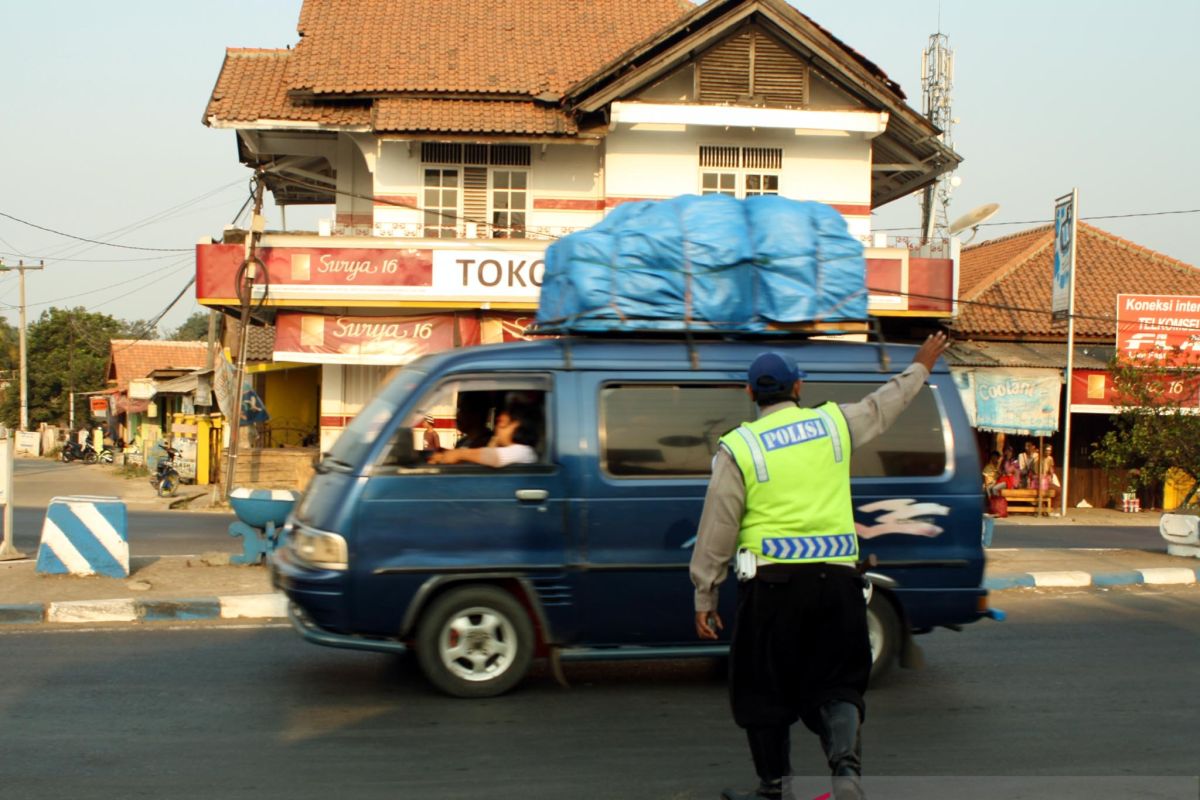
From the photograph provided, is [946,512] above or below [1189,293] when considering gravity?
below

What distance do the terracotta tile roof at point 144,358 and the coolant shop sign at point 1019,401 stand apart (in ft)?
131

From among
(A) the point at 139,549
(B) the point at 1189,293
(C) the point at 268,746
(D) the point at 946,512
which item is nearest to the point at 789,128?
(B) the point at 1189,293

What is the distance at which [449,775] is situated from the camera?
17.1 feet

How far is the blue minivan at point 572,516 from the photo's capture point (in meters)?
6.38

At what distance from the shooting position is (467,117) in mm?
21562

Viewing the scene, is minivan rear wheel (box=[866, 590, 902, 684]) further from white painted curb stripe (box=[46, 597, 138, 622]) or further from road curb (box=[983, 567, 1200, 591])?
white painted curb stripe (box=[46, 597, 138, 622])

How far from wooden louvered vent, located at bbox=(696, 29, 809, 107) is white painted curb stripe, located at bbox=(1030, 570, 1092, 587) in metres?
13.3

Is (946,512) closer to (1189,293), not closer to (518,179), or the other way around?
(518,179)

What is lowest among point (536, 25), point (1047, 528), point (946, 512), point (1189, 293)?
point (1047, 528)

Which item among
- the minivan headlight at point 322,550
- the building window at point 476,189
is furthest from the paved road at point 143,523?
the minivan headlight at point 322,550

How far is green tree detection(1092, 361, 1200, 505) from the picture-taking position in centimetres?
1401

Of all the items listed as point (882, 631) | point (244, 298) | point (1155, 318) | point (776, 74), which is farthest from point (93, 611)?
point (1155, 318)

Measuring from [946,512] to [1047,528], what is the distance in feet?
49.0

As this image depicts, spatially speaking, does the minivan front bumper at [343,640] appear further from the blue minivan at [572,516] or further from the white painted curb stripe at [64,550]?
the white painted curb stripe at [64,550]
